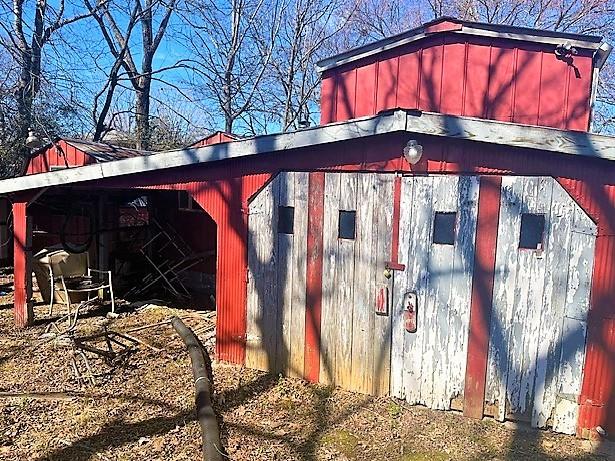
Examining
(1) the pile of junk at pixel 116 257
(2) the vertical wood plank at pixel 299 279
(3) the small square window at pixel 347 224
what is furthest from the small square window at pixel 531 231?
(1) the pile of junk at pixel 116 257

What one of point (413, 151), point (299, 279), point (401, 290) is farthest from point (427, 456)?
point (413, 151)

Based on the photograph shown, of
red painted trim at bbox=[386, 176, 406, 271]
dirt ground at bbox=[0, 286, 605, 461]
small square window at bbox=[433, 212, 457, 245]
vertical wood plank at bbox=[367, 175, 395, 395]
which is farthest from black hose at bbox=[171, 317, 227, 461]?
small square window at bbox=[433, 212, 457, 245]

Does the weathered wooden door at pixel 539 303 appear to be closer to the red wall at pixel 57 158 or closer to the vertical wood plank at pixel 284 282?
the vertical wood plank at pixel 284 282

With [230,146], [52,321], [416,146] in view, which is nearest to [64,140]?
[52,321]

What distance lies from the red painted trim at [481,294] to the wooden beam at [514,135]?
40cm

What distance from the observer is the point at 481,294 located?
429cm

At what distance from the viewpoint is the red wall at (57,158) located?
1111 centimetres

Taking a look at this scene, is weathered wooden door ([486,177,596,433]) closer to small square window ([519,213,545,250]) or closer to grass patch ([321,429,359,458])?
small square window ([519,213,545,250])

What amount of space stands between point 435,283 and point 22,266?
6.14 metres

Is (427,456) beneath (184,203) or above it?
beneath

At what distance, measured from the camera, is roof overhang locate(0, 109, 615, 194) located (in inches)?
149

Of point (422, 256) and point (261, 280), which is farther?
point (261, 280)

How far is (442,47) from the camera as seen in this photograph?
7355 millimetres

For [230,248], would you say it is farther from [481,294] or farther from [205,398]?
[481,294]
